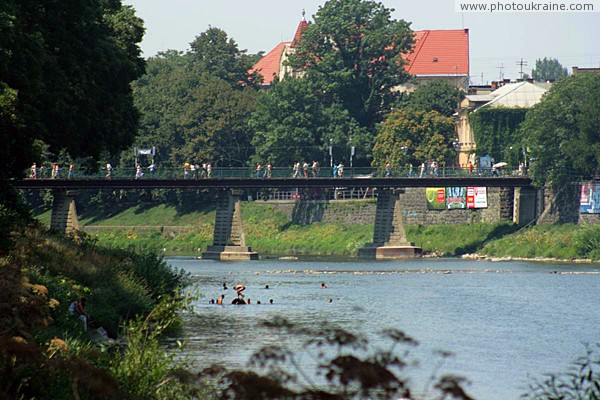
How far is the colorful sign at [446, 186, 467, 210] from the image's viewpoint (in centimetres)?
12725

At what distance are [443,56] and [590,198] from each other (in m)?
84.8

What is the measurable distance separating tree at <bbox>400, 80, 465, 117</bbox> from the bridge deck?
34470mm

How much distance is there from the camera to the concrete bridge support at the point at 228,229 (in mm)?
119062

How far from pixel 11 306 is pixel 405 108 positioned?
12157 cm

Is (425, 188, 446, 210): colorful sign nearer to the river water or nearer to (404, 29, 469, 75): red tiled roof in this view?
the river water

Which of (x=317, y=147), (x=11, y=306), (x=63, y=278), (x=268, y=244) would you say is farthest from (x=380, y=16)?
(x=11, y=306)

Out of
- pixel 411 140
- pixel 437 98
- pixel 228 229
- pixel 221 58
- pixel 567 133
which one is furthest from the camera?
pixel 221 58

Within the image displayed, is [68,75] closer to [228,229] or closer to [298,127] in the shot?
[228,229]

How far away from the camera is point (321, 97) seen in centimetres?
15100

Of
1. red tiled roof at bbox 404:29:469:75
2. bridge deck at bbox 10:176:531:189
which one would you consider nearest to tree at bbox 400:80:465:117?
bridge deck at bbox 10:176:531:189

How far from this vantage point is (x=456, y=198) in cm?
12800

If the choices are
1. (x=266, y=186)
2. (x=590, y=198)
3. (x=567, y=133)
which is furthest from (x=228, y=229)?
(x=590, y=198)

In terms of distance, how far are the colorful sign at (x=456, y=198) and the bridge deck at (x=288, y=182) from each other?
994cm

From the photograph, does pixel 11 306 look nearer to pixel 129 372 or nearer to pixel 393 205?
pixel 129 372
